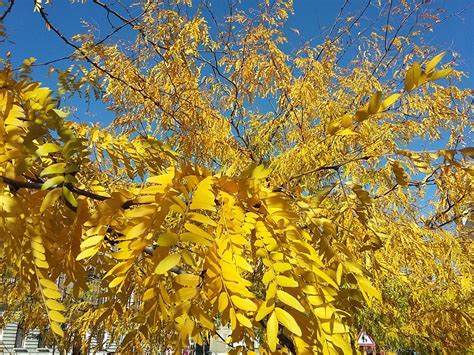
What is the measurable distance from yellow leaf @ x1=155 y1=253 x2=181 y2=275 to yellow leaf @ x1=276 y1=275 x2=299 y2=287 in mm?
195

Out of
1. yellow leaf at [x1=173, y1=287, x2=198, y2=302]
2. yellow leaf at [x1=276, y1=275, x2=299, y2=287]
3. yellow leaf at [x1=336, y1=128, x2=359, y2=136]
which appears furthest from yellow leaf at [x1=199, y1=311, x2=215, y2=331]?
yellow leaf at [x1=336, y1=128, x2=359, y2=136]

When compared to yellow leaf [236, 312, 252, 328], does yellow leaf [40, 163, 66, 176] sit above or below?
above

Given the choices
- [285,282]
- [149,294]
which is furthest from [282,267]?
[149,294]

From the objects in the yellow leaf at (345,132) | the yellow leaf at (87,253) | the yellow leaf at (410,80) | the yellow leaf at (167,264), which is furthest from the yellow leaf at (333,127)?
the yellow leaf at (87,253)

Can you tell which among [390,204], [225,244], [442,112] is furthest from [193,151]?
[442,112]

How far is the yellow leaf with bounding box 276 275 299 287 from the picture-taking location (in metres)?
0.73

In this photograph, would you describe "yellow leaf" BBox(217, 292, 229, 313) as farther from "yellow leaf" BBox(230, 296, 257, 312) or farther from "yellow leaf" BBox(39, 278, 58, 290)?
"yellow leaf" BBox(39, 278, 58, 290)

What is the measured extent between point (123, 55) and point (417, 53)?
270cm

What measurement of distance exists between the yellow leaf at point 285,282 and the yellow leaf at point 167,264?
0.64 ft

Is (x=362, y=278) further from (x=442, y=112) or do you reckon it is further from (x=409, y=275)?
(x=442, y=112)

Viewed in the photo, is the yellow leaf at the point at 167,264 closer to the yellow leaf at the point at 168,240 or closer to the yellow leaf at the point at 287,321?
the yellow leaf at the point at 168,240

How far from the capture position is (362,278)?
912mm

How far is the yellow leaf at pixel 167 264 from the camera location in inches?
26.0

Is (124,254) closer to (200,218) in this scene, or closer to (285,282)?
(200,218)
